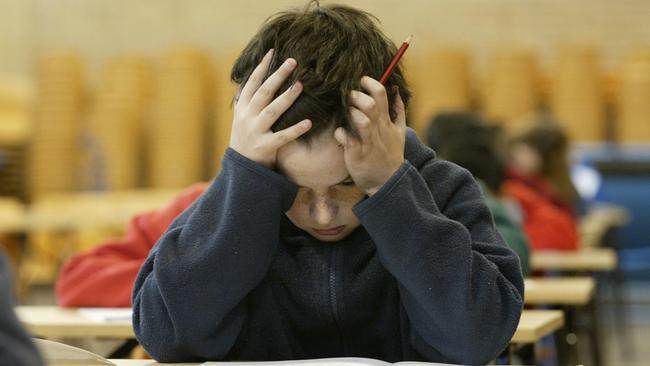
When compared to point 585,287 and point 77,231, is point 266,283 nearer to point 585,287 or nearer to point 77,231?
point 585,287

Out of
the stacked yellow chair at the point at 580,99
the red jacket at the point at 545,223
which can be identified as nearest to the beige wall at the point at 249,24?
the stacked yellow chair at the point at 580,99

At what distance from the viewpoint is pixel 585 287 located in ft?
10.6

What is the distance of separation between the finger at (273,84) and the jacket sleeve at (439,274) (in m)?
0.20

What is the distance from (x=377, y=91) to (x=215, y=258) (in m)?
0.34

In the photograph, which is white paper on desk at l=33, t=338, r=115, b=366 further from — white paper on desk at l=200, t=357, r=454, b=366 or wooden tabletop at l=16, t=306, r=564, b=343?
wooden tabletop at l=16, t=306, r=564, b=343

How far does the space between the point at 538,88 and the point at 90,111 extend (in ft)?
14.7

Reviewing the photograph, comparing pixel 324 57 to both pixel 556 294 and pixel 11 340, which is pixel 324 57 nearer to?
pixel 11 340

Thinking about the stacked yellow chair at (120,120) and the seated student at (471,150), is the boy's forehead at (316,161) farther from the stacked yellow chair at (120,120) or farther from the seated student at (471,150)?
the stacked yellow chair at (120,120)

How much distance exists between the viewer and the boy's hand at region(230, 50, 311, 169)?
60.5 inches

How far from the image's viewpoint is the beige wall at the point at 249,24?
10.7 meters

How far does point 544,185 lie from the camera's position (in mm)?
6055

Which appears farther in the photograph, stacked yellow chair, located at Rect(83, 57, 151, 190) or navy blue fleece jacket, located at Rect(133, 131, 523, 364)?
stacked yellow chair, located at Rect(83, 57, 151, 190)

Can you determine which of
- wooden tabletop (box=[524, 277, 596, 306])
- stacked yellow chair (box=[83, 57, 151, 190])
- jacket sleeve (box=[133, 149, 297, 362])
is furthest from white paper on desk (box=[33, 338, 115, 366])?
stacked yellow chair (box=[83, 57, 151, 190])

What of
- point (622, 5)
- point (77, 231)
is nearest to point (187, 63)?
point (77, 231)
